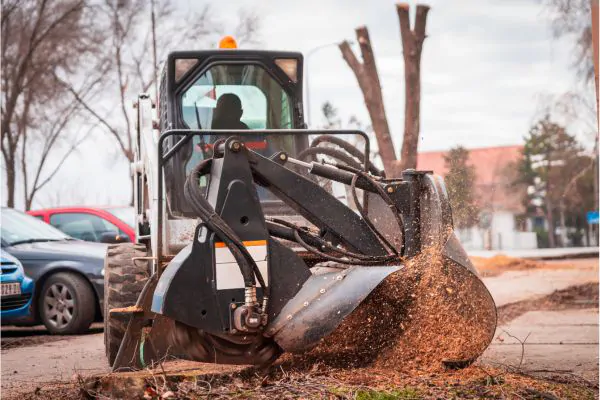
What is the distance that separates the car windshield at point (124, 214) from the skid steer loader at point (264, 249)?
248 inches

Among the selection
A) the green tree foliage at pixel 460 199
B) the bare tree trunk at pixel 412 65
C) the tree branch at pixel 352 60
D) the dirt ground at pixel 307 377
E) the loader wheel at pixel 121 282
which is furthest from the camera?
the tree branch at pixel 352 60

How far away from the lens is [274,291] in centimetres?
646

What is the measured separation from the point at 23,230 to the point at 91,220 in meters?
1.50

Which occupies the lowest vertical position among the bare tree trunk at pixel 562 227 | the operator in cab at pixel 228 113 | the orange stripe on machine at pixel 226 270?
the bare tree trunk at pixel 562 227

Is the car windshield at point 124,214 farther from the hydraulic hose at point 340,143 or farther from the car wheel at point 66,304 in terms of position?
the hydraulic hose at point 340,143

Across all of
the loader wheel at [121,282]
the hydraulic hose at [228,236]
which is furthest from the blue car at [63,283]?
the hydraulic hose at [228,236]

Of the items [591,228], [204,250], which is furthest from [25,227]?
[591,228]

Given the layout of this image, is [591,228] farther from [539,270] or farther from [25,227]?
[25,227]

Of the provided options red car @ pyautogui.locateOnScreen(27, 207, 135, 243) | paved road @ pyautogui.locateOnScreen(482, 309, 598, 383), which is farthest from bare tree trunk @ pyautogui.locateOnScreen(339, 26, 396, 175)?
red car @ pyautogui.locateOnScreen(27, 207, 135, 243)

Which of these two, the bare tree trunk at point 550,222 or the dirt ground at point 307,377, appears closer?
the dirt ground at point 307,377

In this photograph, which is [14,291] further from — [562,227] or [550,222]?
[562,227]

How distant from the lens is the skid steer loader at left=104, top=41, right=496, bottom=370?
631cm

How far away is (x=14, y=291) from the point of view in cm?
1263

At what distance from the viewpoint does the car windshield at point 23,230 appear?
44.8 ft
